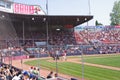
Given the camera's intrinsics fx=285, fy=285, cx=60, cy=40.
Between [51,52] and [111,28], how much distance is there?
25.8 m

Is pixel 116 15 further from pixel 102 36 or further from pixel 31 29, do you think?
pixel 31 29

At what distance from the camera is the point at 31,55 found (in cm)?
4050

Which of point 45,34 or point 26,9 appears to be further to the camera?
point 45,34

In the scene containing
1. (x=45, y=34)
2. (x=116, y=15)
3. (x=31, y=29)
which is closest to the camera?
(x=45, y=34)

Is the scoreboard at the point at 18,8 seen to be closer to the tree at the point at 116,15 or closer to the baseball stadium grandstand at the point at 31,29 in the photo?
the baseball stadium grandstand at the point at 31,29

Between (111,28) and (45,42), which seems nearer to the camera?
(45,42)

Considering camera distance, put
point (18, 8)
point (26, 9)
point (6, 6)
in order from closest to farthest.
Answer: point (6, 6) < point (18, 8) < point (26, 9)

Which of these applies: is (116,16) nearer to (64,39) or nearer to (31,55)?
(64,39)

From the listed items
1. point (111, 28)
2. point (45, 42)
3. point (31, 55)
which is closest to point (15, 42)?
point (31, 55)

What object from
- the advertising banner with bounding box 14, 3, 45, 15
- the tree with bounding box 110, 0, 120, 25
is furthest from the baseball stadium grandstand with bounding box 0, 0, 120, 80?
the tree with bounding box 110, 0, 120, 25

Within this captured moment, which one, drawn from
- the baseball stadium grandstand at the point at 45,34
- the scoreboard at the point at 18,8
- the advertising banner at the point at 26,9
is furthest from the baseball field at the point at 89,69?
the advertising banner at the point at 26,9

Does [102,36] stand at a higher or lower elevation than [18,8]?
lower

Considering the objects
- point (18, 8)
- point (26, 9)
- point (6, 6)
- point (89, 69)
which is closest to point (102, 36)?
point (26, 9)

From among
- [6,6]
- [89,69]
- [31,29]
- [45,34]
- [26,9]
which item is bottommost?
[89,69]
